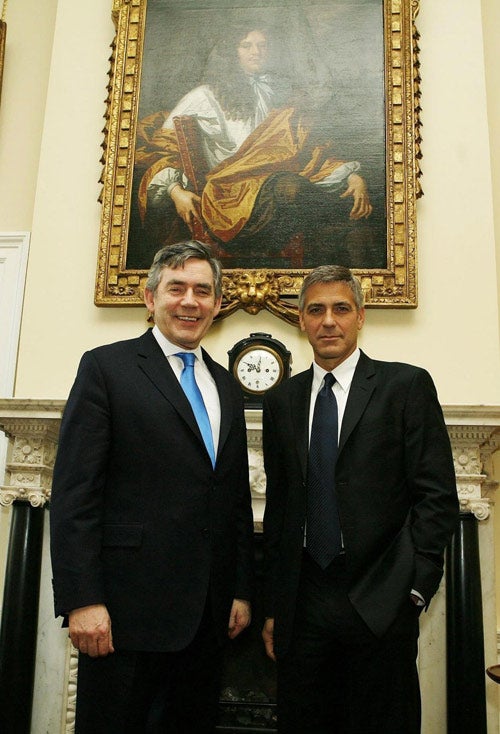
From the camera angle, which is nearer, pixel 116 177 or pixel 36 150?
pixel 116 177

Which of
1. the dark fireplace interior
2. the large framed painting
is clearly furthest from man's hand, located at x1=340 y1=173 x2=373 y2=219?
the dark fireplace interior

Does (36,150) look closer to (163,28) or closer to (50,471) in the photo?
(163,28)

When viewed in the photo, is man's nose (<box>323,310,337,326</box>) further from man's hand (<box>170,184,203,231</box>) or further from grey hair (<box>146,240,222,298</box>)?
man's hand (<box>170,184,203,231</box>)

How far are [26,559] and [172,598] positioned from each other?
5.54 feet

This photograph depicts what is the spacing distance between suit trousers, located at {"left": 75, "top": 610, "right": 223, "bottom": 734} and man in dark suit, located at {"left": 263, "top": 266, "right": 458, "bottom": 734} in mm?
215

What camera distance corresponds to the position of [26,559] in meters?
3.30

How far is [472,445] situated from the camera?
3197 millimetres

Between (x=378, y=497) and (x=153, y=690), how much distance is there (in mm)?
809

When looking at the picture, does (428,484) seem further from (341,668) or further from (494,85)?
(494,85)

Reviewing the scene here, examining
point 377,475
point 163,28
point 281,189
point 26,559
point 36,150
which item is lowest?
point 26,559

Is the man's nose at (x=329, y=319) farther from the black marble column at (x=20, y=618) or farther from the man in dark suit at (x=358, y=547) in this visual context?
the black marble column at (x=20, y=618)

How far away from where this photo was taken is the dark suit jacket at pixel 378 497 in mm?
1902

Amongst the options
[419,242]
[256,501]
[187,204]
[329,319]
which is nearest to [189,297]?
[329,319]

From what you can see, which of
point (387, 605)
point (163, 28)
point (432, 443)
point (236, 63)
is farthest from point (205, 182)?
point (387, 605)
